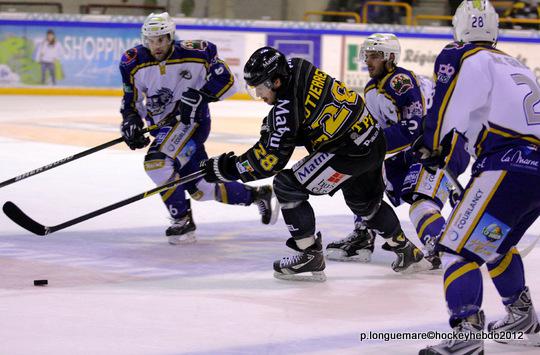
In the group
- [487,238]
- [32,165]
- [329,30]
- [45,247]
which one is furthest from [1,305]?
[329,30]

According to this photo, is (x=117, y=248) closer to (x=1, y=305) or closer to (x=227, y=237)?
(x=227, y=237)

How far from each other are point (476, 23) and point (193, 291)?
5.96 ft

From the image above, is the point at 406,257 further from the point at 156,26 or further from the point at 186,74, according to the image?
the point at 156,26

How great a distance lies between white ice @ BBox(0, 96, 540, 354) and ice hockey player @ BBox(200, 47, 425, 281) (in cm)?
29

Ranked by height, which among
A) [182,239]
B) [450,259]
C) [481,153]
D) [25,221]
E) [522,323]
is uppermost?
[481,153]

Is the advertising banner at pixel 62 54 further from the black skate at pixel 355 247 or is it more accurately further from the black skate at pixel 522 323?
the black skate at pixel 522 323

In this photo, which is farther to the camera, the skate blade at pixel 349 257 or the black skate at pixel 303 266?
the skate blade at pixel 349 257

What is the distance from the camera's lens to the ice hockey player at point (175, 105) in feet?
19.0

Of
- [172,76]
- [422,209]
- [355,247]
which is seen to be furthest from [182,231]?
[422,209]

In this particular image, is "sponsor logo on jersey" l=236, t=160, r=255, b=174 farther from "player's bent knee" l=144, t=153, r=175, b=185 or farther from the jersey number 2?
the jersey number 2

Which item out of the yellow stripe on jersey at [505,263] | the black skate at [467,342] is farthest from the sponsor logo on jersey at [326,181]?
the black skate at [467,342]

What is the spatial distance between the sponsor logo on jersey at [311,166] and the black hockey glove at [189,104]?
3.96 ft

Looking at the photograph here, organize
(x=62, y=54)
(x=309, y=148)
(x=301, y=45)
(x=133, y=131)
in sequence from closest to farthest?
(x=309, y=148)
(x=133, y=131)
(x=62, y=54)
(x=301, y=45)

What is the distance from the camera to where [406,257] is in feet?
16.7
